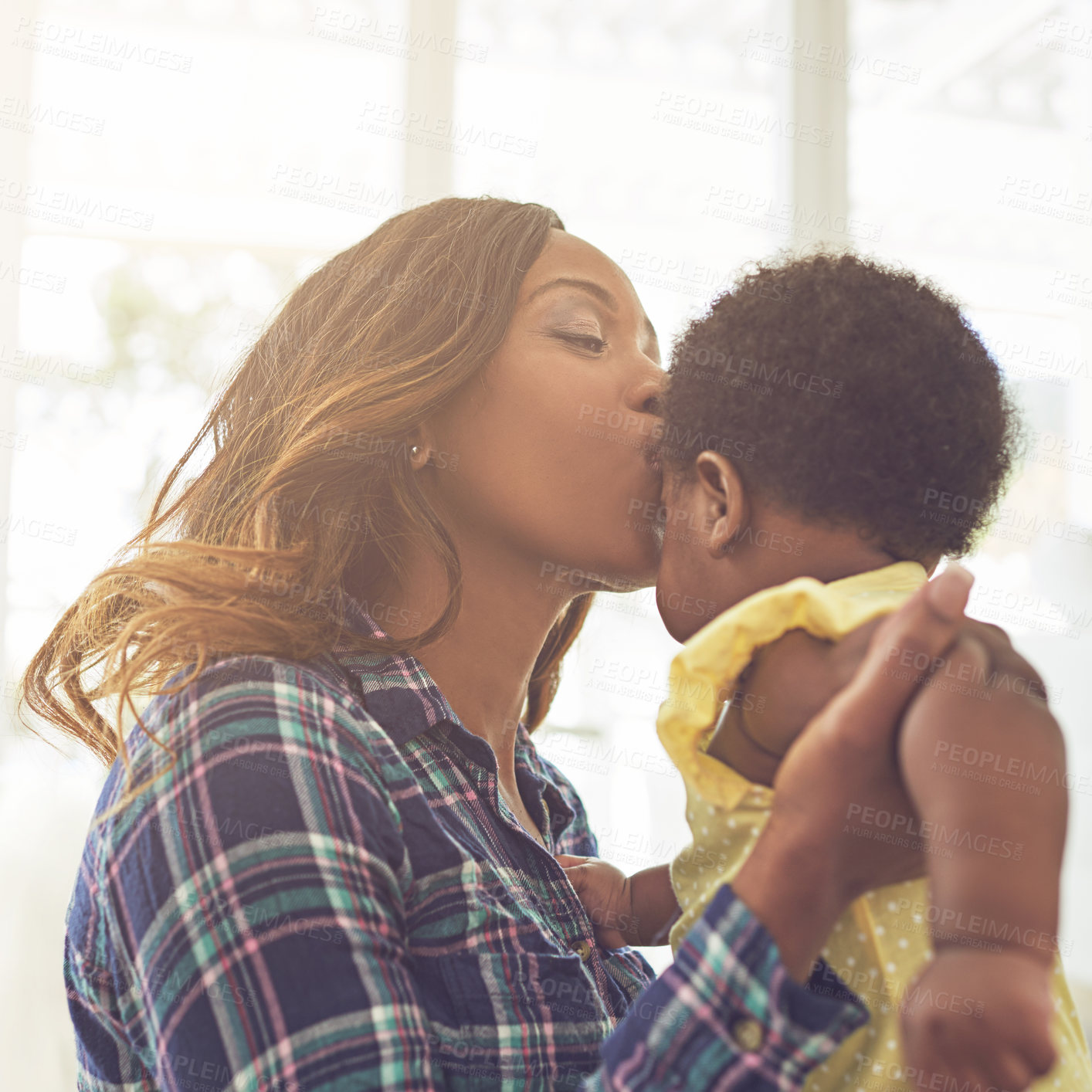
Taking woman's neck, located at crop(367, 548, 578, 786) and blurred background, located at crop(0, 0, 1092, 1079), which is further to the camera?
blurred background, located at crop(0, 0, 1092, 1079)

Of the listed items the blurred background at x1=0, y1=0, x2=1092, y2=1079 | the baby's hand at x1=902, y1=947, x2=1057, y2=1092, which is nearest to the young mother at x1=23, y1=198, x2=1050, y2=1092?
the baby's hand at x1=902, y1=947, x2=1057, y2=1092

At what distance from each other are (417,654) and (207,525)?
259 mm

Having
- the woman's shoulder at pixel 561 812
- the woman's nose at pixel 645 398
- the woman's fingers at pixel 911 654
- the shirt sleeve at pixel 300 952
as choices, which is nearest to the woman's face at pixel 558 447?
the woman's nose at pixel 645 398

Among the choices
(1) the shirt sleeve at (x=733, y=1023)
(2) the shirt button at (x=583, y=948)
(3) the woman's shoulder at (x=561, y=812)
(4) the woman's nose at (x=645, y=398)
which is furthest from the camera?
(3) the woman's shoulder at (x=561, y=812)

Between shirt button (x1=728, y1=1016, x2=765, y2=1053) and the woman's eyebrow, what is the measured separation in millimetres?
761

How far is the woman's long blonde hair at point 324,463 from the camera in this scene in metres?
0.92

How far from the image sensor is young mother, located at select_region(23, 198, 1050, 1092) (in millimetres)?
616

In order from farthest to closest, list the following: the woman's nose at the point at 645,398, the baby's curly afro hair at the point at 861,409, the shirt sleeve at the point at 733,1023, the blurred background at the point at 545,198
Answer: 1. the blurred background at the point at 545,198
2. the woman's nose at the point at 645,398
3. the baby's curly afro hair at the point at 861,409
4. the shirt sleeve at the point at 733,1023

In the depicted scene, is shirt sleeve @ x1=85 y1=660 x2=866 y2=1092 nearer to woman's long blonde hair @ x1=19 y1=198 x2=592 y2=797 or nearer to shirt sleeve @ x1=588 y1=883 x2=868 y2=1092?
shirt sleeve @ x1=588 y1=883 x2=868 y2=1092

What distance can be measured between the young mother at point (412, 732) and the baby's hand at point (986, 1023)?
4.4 inches

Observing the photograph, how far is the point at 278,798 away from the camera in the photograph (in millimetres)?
722

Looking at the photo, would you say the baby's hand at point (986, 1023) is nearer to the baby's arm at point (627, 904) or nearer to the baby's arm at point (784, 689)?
the baby's arm at point (784, 689)

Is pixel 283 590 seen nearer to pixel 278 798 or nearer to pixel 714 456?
pixel 278 798

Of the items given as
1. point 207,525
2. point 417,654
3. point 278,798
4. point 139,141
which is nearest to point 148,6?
point 139,141
